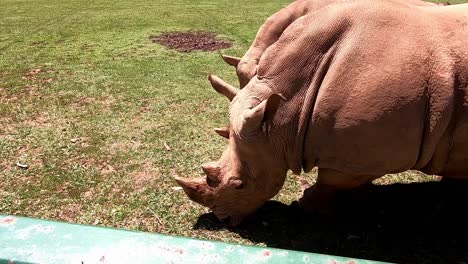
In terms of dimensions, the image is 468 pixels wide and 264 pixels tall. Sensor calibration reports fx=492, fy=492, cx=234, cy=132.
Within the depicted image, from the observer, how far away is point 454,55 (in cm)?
333

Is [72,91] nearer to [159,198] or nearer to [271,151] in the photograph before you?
[159,198]

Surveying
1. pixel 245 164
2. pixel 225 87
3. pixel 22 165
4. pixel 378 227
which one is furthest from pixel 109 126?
pixel 378 227

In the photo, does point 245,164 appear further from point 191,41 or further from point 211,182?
point 191,41

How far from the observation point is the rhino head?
3605mm

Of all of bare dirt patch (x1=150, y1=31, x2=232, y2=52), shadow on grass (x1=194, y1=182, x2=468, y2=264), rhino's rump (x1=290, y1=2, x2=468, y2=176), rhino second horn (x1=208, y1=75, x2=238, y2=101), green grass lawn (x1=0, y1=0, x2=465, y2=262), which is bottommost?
bare dirt patch (x1=150, y1=31, x2=232, y2=52)

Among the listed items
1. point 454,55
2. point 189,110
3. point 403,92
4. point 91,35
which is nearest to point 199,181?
point 403,92

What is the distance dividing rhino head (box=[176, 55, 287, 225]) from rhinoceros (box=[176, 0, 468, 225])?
0.04 ft

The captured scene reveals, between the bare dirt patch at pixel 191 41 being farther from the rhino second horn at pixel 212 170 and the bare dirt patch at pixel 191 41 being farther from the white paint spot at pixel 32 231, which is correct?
the white paint spot at pixel 32 231

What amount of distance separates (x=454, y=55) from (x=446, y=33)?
0.20 metres

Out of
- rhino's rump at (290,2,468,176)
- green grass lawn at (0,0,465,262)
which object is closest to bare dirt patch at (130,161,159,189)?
green grass lawn at (0,0,465,262)

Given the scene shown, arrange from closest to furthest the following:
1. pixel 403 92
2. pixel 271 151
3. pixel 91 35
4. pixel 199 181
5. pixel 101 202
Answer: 1. pixel 403 92
2. pixel 271 151
3. pixel 199 181
4. pixel 101 202
5. pixel 91 35

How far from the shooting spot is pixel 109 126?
662cm

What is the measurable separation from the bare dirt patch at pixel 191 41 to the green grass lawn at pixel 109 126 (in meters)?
0.33

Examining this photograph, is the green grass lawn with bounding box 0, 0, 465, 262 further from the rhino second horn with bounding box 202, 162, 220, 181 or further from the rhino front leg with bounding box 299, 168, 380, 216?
the rhino second horn with bounding box 202, 162, 220, 181
